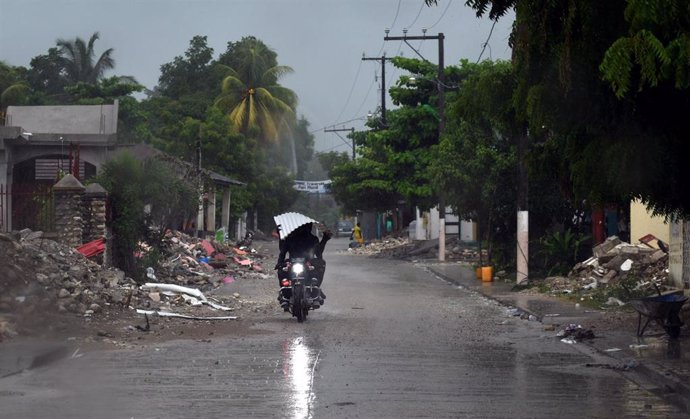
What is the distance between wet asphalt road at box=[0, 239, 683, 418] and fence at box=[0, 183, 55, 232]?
31.5ft

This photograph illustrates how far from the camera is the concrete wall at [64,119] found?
45656 mm

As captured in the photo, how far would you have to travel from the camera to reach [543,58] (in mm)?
10977

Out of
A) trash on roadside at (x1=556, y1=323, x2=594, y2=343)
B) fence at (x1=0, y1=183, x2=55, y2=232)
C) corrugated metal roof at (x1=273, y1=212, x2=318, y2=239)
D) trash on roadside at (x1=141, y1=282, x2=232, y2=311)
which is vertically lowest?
trash on roadside at (x1=556, y1=323, x2=594, y2=343)

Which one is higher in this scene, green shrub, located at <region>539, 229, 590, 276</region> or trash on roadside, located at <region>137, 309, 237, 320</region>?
green shrub, located at <region>539, 229, 590, 276</region>

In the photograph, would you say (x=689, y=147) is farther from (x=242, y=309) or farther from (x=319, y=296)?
(x=242, y=309)

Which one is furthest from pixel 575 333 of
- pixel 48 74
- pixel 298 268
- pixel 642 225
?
pixel 48 74

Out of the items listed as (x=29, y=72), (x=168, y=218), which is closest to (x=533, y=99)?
(x=168, y=218)

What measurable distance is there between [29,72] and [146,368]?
69.6 meters

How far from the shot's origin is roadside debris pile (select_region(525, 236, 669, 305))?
80.3ft

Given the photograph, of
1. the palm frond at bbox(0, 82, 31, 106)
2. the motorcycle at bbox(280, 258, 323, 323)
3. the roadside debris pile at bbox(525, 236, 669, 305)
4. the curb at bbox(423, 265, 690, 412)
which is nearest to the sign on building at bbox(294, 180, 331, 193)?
the palm frond at bbox(0, 82, 31, 106)

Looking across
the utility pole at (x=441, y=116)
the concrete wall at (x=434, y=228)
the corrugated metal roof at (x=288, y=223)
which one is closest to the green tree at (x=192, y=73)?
the concrete wall at (x=434, y=228)

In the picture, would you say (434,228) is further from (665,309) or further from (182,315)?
(665,309)

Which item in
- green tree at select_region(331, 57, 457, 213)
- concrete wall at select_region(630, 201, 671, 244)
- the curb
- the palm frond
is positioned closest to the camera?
the curb

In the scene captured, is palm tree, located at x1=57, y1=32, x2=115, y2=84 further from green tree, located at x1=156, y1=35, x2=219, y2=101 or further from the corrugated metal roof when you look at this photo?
the corrugated metal roof
